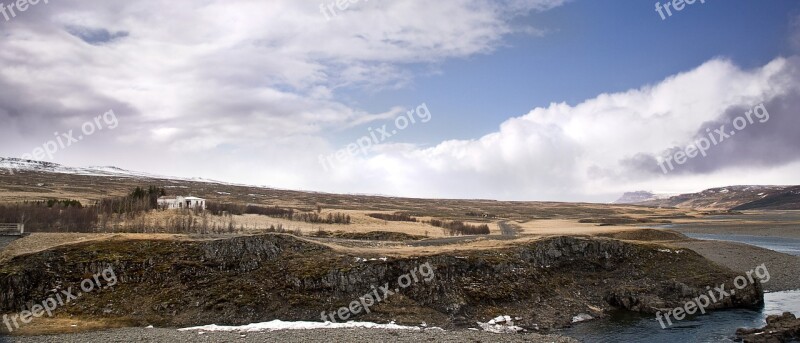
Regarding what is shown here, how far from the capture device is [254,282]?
42.5 m

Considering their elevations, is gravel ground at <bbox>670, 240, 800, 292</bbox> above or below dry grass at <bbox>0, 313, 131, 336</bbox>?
above

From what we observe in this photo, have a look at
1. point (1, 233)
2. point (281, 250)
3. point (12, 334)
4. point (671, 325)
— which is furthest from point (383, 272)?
point (1, 233)

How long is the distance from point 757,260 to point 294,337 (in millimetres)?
67163

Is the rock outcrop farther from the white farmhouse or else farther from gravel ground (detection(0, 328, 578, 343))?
the white farmhouse

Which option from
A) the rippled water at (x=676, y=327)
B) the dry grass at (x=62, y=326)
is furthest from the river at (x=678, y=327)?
the dry grass at (x=62, y=326)

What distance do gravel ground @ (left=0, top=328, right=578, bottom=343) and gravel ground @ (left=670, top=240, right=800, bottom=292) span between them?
36.8 metres

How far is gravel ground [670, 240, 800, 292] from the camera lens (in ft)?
177

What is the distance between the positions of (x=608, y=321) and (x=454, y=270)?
1401 cm

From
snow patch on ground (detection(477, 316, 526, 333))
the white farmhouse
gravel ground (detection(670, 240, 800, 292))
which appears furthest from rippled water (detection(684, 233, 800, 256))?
the white farmhouse

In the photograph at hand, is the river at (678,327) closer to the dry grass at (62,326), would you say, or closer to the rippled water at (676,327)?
the rippled water at (676,327)

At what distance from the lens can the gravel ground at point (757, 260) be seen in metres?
A: 53.8

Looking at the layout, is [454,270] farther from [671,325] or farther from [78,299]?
[78,299]

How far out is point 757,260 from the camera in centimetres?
6694

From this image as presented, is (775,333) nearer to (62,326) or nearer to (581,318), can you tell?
(581,318)
